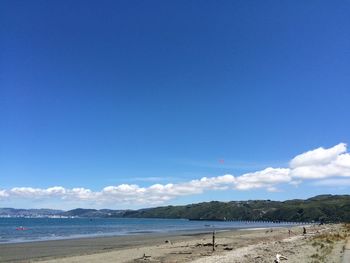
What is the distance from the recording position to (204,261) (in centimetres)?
3303

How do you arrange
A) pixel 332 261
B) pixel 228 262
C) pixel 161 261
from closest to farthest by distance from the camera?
pixel 332 261
pixel 228 262
pixel 161 261

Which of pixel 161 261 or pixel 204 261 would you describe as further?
pixel 161 261

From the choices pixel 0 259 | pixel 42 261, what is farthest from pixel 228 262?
pixel 0 259

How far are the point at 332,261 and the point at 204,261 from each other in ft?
30.0

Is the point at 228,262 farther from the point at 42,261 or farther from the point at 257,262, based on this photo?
the point at 42,261

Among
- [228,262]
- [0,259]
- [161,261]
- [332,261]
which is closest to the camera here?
[332,261]

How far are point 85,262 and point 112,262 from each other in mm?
2195

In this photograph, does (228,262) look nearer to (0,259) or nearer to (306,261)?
(306,261)

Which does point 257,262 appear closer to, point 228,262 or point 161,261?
point 228,262

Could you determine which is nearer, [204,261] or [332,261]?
[332,261]

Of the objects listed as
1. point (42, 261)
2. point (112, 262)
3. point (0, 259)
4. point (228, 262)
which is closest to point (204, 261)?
point (228, 262)

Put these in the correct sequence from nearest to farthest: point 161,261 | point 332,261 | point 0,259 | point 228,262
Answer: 1. point 332,261
2. point 228,262
3. point 161,261
4. point 0,259

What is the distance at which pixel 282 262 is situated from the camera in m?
30.6

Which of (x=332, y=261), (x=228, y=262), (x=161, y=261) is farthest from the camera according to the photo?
(x=161, y=261)
